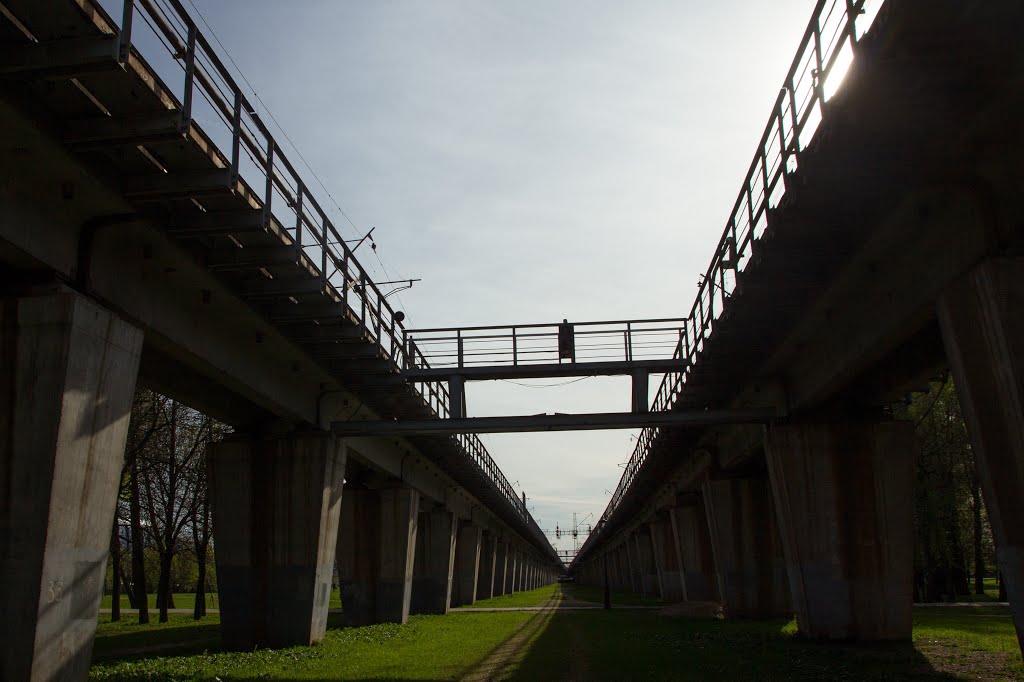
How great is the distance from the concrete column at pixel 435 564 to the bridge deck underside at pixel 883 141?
31.3 meters

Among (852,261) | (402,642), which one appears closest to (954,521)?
(402,642)

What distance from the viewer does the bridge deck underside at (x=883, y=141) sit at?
31.7 ft

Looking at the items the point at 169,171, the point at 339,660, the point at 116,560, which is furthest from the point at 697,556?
the point at 169,171

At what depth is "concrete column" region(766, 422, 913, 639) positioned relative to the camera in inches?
852

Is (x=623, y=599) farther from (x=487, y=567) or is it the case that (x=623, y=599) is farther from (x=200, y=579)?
(x=200, y=579)

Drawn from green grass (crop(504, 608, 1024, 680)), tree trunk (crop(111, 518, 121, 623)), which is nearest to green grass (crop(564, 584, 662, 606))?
green grass (crop(504, 608, 1024, 680))

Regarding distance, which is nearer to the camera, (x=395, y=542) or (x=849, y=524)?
(x=849, y=524)

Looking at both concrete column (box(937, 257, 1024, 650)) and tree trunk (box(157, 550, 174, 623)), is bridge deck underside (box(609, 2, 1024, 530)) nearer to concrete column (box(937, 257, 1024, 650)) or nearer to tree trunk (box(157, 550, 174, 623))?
concrete column (box(937, 257, 1024, 650))

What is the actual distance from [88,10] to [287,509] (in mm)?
16664

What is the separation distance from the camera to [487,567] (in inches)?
2886

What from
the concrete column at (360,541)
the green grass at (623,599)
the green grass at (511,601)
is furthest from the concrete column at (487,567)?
the concrete column at (360,541)

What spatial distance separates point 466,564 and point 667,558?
43.0 ft

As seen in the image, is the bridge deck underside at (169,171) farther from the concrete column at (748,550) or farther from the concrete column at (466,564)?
the concrete column at (466,564)

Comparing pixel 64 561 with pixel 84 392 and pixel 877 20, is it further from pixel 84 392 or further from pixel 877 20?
pixel 877 20
